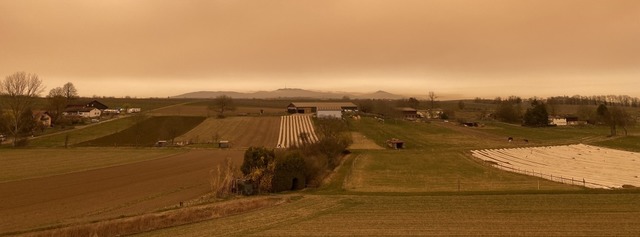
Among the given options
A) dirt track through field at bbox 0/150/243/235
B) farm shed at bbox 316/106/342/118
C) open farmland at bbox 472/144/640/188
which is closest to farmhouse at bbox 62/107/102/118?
farm shed at bbox 316/106/342/118

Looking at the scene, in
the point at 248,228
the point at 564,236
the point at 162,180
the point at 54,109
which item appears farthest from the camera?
the point at 54,109

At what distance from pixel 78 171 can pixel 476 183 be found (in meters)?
37.4

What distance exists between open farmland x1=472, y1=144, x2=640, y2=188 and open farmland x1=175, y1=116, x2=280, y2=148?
34.7 metres

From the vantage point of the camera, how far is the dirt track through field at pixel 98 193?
24938 millimetres

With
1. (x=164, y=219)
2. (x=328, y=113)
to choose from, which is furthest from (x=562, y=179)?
(x=328, y=113)

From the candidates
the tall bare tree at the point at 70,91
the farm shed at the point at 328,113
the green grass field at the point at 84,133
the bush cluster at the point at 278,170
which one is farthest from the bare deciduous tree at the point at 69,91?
the bush cluster at the point at 278,170

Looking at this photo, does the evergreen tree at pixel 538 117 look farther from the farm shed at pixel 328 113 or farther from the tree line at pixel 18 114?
the tree line at pixel 18 114

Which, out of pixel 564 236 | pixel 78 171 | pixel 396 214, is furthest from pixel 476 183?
pixel 78 171

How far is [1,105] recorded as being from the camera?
85.8m

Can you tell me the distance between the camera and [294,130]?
8244cm

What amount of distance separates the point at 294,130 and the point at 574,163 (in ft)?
160

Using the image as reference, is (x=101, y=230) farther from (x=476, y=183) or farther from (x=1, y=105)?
(x=1, y=105)

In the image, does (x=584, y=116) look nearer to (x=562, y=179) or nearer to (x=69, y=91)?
(x=562, y=179)

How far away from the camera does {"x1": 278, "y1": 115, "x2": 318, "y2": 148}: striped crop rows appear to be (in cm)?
6730
